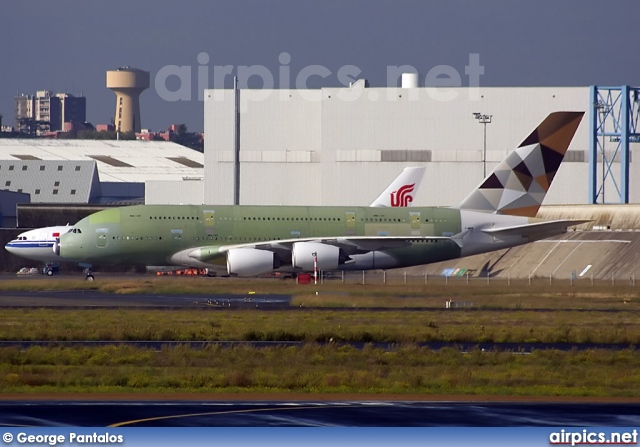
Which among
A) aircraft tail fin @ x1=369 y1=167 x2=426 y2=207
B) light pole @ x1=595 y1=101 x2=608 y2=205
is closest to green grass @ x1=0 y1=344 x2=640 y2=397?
aircraft tail fin @ x1=369 y1=167 x2=426 y2=207

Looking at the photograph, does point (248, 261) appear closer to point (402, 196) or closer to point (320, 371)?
point (402, 196)

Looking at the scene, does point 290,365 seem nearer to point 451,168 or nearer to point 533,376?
point 533,376

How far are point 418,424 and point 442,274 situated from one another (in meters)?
56.8

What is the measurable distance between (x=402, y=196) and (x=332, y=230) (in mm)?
13865

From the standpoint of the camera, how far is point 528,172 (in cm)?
6188

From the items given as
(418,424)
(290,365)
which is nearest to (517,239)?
(290,365)

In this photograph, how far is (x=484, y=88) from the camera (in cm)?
10319

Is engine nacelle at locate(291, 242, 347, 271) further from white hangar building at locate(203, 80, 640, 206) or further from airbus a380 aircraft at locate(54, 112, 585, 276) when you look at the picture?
white hangar building at locate(203, 80, 640, 206)

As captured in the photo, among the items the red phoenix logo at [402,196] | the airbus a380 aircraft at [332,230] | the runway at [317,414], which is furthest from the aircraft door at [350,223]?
the runway at [317,414]

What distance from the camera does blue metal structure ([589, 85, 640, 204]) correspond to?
9769 cm

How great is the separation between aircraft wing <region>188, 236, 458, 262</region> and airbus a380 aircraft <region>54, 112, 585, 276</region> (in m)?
0.05

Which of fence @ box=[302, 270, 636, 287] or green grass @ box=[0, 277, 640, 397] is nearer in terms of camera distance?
green grass @ box=[0, 277, 640, 397]

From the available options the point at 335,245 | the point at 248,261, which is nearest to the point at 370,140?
the point at 335,245

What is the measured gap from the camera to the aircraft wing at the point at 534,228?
57656 mm
